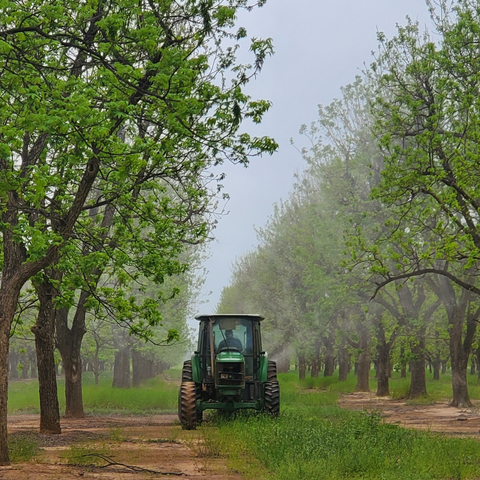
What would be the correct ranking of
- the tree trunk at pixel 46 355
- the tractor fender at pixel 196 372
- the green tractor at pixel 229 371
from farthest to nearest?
the tractor fender at pixel 196 372 → the green tractor at pixel 229 371 → the tree trunk at pixel 46 355

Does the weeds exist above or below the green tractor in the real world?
below

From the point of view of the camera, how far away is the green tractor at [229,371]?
647 inches

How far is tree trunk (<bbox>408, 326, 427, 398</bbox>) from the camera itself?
29.5 meters

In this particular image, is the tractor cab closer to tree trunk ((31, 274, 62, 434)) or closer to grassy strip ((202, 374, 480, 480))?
grassy strip ((202, 374, 480, 480))

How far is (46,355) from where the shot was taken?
49.7 ft

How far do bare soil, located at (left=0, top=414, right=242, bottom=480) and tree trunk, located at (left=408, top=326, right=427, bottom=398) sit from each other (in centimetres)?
1653

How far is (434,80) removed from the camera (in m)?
18.5

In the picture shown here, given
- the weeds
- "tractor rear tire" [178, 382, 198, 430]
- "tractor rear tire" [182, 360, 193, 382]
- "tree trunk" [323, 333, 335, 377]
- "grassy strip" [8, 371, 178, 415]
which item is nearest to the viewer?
the weeds

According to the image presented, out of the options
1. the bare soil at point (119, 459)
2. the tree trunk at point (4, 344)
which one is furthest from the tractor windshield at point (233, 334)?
the tree trunk at point (4, 344)

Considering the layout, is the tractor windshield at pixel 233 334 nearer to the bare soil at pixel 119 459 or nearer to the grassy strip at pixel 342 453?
the bare soil at pixel 119 459

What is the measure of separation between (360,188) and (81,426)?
18.5 metres

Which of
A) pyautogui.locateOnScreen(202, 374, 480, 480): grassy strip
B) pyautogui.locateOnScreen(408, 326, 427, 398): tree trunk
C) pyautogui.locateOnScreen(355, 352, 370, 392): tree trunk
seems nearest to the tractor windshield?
pyautogui.locateOnScreen(202, 374, 480, 480): grassy strip

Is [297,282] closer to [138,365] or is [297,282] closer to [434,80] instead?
[138,365]

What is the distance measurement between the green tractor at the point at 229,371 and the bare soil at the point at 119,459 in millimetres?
1429
